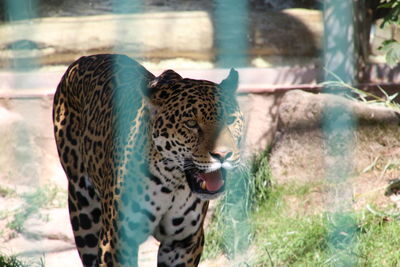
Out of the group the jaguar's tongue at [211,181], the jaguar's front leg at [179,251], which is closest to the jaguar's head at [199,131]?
the jaguar's tongue at [211,181]

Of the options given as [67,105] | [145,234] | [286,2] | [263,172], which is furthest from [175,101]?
[286,2]

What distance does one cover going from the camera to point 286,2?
8.42 metres

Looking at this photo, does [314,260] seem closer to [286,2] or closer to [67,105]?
[67,105]

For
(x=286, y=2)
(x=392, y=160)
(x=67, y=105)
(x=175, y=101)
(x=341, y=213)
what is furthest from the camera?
(x=286, y=2)

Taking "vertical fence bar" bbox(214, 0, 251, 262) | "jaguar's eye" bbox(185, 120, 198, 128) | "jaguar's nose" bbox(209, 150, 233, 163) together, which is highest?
"jaguar's eye" bbox(185, 120, 198, 128)

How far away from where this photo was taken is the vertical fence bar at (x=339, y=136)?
529 centimetres

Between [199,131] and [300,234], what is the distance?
6.07ft

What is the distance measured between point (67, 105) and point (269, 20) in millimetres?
3265

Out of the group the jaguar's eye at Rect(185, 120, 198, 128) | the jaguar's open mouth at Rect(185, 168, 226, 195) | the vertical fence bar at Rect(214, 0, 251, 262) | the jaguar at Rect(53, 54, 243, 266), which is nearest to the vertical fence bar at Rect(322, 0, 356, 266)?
the vertical fence bar at Rect(214, 0, 251, 262)

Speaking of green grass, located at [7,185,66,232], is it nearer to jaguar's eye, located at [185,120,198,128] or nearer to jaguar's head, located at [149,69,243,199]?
jaguar's head, located at [149,69,243,199]

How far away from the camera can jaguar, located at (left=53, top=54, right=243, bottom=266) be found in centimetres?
398

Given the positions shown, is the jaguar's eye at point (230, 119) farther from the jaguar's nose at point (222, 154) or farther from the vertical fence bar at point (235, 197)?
the vertical fence bar at point (235, 197)

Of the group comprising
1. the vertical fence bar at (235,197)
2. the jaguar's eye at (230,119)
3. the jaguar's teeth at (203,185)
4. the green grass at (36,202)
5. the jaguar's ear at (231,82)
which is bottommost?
the green grass at (36,202)

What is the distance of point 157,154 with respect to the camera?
414 centimetres
